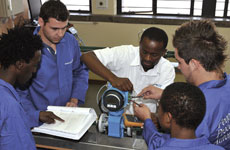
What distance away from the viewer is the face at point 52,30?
5.98ft

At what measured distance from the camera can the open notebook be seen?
1.54 m

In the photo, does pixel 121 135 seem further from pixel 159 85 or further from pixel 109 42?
pixel 109 42

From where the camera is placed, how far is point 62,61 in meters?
1.92

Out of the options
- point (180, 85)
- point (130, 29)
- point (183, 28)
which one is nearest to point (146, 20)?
point (130, 29)

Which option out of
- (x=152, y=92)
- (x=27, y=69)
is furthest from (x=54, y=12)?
(x=152, y=92)

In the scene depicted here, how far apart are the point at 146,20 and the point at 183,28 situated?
2888mm

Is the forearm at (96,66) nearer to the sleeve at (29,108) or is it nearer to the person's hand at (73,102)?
the person's hand at (73,102)

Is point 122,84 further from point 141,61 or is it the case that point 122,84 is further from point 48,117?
point 48,117

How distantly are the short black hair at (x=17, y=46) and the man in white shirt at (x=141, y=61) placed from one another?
504 millimetres

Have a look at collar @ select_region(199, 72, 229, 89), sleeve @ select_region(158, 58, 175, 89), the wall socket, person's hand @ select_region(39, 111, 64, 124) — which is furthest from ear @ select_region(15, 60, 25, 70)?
the wall socket

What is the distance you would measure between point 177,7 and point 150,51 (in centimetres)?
304

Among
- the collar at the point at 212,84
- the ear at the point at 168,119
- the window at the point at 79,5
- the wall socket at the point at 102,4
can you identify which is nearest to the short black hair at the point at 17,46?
the ear at the point at 168,119

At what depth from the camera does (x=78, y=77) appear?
2127mm

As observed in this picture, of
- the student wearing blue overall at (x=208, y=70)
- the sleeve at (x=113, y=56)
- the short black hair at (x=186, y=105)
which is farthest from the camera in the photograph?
the sleeve at (x=113, y=56)
